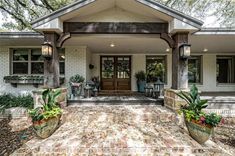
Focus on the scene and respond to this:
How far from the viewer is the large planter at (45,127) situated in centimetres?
408

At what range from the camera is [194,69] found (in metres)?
11.6

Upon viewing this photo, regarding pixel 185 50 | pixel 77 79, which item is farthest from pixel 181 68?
pixel 77 79

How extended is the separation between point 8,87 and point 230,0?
13.1 meters

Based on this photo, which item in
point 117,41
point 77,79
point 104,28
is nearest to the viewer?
point 104,28

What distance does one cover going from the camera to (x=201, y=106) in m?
4.35

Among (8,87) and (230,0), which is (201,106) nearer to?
(8,87)

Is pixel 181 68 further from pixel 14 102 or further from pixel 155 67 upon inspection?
pixel 14 102

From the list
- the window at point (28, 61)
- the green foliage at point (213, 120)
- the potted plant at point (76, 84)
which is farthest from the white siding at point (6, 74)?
the green foliage at point (213, 120)

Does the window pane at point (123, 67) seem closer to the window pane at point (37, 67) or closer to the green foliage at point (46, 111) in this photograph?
the window pane at point (37, 67)

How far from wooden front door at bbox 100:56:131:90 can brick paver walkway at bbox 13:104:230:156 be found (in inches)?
216

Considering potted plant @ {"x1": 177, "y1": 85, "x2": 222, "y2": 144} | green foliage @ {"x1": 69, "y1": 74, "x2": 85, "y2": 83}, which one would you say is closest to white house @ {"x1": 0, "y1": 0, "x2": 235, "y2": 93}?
green foliage @ {"x1": 69, "y1": 74, "x2": 85, "y2": 83}

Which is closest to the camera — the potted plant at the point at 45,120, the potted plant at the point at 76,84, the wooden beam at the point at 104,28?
the potted plant at the point at 45,120

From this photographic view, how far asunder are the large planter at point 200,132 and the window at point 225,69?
8558 millimetres

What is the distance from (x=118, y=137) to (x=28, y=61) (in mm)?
6689
